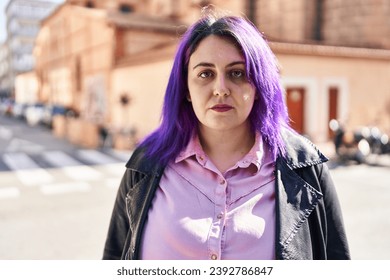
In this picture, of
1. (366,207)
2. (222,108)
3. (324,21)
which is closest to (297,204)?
(222,108)

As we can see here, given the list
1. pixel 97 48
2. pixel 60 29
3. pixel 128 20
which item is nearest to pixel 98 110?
pixel 97 48

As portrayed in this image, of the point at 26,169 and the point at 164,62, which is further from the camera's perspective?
the point at 164,62

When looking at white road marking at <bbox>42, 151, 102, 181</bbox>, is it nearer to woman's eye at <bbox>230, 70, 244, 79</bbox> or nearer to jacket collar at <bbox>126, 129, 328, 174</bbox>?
jacket collar at <bbox>126, 129, 328, 174</bbox>

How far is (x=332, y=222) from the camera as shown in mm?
1357

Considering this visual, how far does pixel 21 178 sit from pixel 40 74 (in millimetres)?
17725

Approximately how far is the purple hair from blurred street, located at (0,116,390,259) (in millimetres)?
2502

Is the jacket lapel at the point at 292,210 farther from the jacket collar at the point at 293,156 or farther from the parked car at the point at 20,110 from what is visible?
the parked car at the point at 20,110

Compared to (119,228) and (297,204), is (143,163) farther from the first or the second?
(297,204)

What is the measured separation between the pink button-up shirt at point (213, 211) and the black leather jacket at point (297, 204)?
0.03 meters

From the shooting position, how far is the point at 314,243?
136 cm

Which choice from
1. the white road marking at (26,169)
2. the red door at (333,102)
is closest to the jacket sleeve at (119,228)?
the white road marking at (26,169)

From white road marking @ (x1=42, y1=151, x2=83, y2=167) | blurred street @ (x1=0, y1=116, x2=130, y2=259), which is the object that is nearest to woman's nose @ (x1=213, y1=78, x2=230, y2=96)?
blurred street @ (x1=0, y1=116, x2=130, y2=259)

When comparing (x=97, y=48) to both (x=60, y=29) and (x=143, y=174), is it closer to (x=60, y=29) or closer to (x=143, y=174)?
(x=60, y=29)

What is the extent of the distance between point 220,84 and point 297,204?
1.50 feet
